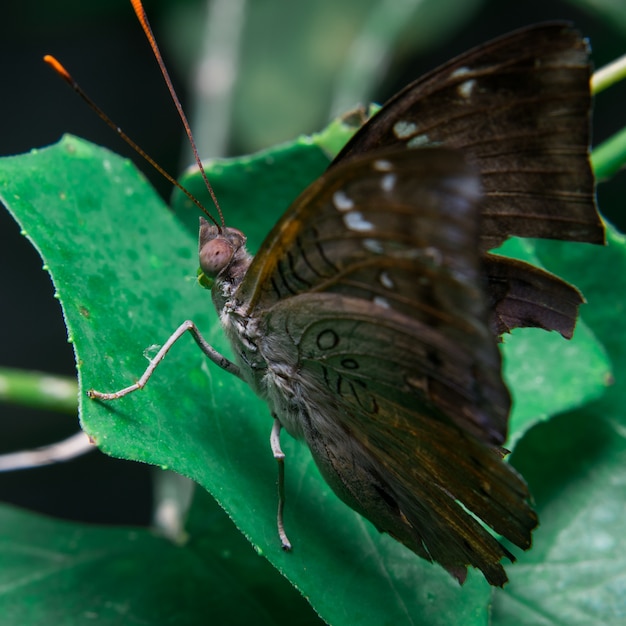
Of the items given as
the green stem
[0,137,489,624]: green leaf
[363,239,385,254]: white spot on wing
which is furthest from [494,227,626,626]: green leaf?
the green stem

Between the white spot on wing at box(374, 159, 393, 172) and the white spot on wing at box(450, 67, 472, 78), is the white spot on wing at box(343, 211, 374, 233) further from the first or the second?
the white spot on wing at box(450, 67, 472, 78)

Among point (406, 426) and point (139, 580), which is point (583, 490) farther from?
point (139, 580)

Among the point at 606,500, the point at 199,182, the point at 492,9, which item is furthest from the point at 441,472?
the point at 492,9

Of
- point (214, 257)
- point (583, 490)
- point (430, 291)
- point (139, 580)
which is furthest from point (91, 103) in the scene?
point (583, 490)

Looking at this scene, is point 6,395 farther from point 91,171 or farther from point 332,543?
point 332,543

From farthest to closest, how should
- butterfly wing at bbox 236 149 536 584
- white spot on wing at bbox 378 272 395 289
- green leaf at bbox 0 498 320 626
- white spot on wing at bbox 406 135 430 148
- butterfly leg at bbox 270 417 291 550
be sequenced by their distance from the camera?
green leaf at bbox 0 498 320 626 → butterfly leg at bbox 270 417 291 550 → white spot on wing at bbox 406 135 430 148 → white spot on wing at bbox 378 272 395 289 → butterfly wing at bbox 236 149 536 584

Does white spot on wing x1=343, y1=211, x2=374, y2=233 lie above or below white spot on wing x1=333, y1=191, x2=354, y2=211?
below

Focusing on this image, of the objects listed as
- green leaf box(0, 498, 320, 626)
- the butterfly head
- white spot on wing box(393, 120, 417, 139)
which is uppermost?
white spot on wing box(393, 120, 417, 139)
